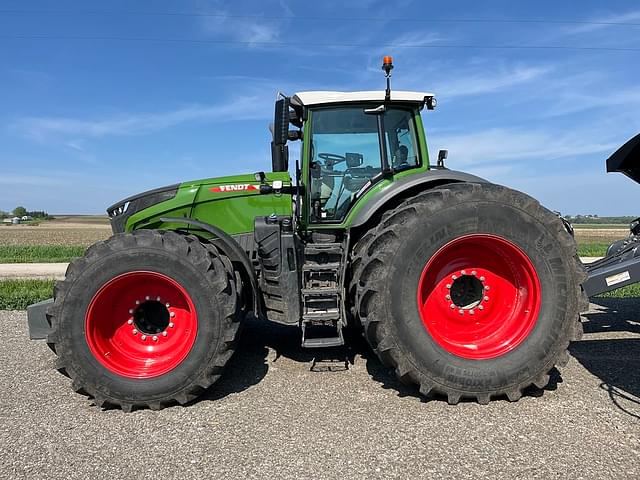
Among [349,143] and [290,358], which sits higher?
[349,143]

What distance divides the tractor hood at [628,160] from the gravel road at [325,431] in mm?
2249

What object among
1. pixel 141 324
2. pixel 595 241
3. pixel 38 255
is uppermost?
pixel 141 324

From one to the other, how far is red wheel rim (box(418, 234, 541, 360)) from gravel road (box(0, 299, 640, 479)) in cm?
48

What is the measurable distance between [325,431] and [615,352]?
3250mm

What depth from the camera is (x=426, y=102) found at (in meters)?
4.23

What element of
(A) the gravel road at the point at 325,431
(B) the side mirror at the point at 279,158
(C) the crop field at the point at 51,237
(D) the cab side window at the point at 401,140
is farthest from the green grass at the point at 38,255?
(D) the cab side window at the point at 401,140

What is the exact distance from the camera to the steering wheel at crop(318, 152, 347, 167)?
4.20m

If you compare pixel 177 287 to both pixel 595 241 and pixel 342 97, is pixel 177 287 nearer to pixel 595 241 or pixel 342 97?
pixel 342 97

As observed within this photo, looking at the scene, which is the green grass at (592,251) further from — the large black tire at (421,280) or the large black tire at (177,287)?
the large black tire at (177,287)

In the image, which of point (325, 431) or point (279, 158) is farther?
point (279, 158)

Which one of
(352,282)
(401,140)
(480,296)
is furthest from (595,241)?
(352,282)

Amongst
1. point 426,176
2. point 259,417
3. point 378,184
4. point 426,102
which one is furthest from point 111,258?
point 426,102

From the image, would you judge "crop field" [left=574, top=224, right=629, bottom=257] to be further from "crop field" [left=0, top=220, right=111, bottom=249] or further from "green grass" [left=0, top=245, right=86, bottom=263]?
"crop field" [left=0, top=220, right=111, bottom=249]

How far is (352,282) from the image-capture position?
3609 mm
